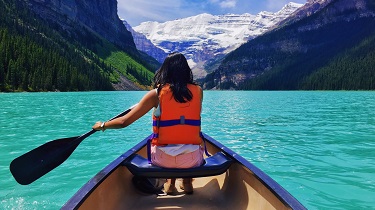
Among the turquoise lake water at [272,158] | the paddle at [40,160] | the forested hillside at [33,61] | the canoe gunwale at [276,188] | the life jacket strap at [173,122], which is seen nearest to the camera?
the canoe gunwale at [276,188]

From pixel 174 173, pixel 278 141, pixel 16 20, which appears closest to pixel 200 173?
pixel 174 173

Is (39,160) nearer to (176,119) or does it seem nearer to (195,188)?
(176,119)

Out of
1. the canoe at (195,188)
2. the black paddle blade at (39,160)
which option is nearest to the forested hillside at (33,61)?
the black paddle blade at (39,160)

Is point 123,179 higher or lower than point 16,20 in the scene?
lower

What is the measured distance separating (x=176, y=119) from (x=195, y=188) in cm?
191

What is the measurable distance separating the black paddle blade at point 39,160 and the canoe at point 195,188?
1204 mm

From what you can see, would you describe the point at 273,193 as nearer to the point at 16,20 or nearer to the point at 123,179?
the point at 123,179

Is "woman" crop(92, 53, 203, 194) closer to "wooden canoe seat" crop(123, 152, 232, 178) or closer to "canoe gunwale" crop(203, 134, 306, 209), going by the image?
"wooden canoe seat" crop(123, 152, 232, 178)

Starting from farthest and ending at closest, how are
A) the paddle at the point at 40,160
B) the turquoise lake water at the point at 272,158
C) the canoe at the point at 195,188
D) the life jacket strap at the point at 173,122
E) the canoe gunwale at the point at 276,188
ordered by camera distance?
the turquoise lake water at the point at 272,158 → the paddle at the point at 40,160 → the life jacket strap at the point at 173,122 → the canoe at the point at 195,188 → the canoe gunwale at the point at 276,188

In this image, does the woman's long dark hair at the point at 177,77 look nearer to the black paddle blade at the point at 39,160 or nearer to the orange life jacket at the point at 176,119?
the orange life jacket at the point at 176,119

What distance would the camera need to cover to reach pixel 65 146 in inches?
266

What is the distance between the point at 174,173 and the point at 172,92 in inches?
53.5

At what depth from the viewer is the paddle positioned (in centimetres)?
621

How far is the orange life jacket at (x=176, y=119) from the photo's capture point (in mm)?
5543
